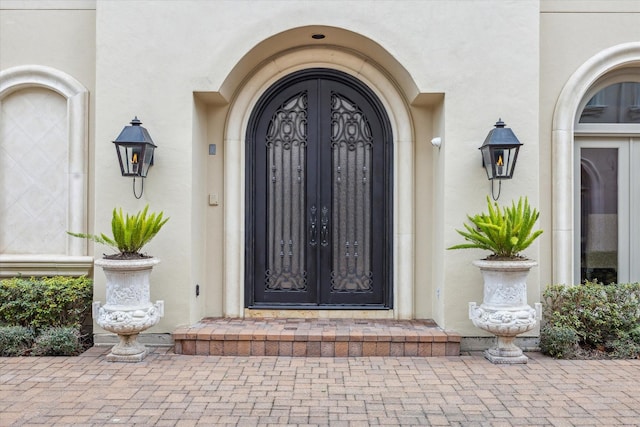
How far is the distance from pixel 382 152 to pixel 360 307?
6.04 ft

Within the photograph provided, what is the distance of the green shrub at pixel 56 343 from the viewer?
5.60m

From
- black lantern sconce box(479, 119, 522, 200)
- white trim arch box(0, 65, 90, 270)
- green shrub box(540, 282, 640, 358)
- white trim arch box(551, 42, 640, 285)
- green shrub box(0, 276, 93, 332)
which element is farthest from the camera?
white trim arch box(0, 65, 90, 270)

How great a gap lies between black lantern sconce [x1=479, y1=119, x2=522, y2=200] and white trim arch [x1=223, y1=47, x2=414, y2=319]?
1038 mm

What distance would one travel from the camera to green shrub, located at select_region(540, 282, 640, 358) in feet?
18.7

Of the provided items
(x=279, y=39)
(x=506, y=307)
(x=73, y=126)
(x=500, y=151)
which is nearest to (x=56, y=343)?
(x=73, y=126)

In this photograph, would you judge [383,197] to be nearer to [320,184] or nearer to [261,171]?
[320,184]

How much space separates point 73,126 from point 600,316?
6140 mm

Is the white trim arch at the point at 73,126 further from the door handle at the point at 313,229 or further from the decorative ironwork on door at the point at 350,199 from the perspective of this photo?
the decorative ironwork on door at the point at 350,199

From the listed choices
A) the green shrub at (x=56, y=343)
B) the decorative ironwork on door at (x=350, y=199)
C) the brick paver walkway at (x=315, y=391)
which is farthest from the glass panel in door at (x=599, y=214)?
the green shrub at (x=56, y=343)

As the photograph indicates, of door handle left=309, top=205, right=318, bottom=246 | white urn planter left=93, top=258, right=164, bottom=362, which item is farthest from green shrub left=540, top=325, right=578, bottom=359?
white urn planter left=93, top=258, right=164, bottom=362

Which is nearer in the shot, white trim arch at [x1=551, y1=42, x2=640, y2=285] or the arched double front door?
white trim arch at [x1=551, y1=42, x2=640, y2=285]

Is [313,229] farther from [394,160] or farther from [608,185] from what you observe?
[608,185]

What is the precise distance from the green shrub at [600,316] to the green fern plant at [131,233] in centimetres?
418

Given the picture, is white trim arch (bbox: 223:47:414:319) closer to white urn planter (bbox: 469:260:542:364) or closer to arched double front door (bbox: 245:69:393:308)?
arched double front door (bbox: 245:69:393:308)
